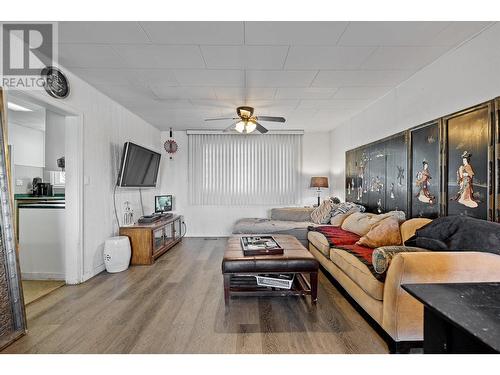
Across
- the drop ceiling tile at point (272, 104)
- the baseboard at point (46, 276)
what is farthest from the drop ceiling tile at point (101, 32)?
the baseboard at point (46, 276)

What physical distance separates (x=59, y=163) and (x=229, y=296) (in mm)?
3726

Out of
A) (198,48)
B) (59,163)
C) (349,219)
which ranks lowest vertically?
(349,219)

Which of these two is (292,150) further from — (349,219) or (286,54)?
(286,54)

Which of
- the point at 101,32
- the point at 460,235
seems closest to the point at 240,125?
the point at 101,32

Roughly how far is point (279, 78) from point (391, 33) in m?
1.29

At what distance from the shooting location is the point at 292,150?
6.27 metres

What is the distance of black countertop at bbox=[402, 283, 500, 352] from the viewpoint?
0.87m

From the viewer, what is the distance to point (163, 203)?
567 cm

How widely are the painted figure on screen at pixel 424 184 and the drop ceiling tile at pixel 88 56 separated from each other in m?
3.50

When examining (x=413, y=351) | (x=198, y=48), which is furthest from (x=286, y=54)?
(x=413, y=351)

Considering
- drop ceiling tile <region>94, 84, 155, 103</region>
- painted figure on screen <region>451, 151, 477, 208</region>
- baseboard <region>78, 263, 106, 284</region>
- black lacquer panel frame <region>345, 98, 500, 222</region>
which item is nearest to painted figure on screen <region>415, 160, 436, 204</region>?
black lacquer panel frame <region>345, 98, 500, 222</region>

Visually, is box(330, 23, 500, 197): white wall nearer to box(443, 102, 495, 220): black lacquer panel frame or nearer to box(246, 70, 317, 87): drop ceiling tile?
box(443, 102, 495, 220): black lacquer panel frame

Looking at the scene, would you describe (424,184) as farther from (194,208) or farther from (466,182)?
(194,208)

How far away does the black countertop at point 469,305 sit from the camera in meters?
0.87
